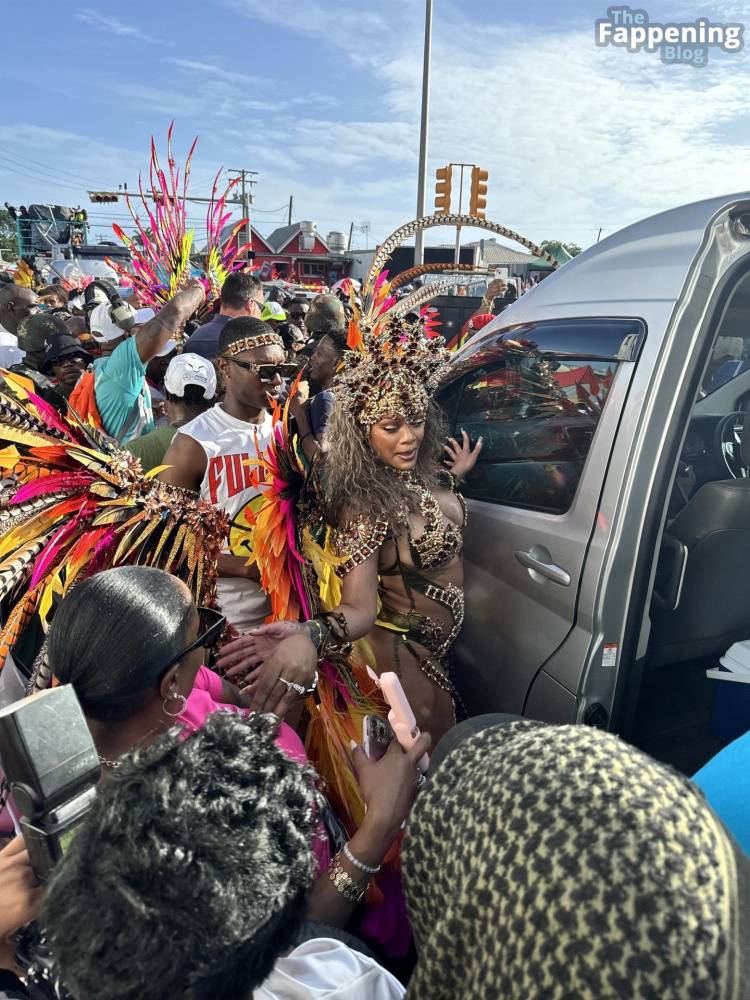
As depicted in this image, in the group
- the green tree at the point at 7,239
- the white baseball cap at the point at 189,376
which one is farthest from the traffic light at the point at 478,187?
the green tree at the point at 7,239

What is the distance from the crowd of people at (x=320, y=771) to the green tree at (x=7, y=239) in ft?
112

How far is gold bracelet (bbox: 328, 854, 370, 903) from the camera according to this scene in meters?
1.44

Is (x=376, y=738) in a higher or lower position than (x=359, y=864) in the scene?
higher

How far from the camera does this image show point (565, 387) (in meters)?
2.47

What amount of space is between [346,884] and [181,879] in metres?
0.88

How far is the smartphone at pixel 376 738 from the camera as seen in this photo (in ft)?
5.39

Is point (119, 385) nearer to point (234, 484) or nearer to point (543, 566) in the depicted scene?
point (234, 484)

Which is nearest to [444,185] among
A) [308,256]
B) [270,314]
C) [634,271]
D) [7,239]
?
[270,314]

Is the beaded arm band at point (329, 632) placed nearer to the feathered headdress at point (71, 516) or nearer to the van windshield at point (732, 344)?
the feathered headdress at point (71, 516)

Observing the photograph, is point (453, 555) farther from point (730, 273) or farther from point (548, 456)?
point (730, 273)

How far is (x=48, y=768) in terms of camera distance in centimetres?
73

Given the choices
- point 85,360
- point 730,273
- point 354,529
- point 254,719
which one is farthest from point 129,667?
point 85,360

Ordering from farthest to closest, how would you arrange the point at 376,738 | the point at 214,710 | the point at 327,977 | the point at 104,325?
the point at 104,325
the point at 376,738
the point at 214,710
the point at 327,977

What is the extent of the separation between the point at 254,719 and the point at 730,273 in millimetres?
1858
